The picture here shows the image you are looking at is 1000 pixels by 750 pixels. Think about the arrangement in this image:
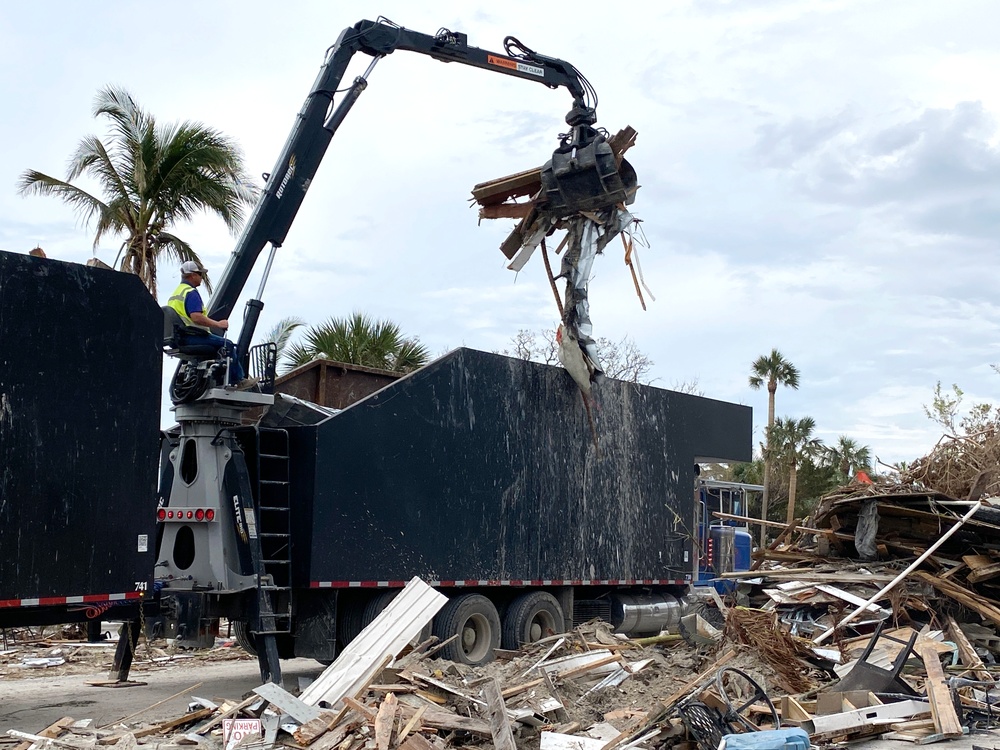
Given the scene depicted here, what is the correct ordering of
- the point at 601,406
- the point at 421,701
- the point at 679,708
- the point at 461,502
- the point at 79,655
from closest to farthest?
the point at 679,708, the point at 421,701, the point at 461,502, the point at 601,406, the point at 79,655

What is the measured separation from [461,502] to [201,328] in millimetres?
3349

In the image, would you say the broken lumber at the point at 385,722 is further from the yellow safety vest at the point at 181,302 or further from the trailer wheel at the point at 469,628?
the yellow safety vest at the point at 181,302

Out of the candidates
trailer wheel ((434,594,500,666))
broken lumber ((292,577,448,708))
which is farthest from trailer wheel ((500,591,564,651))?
broken lumber ((292,577,448,708))

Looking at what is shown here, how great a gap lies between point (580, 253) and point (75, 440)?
6806 mm

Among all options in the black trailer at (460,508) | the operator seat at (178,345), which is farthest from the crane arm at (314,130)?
the black trailer at (460,508)

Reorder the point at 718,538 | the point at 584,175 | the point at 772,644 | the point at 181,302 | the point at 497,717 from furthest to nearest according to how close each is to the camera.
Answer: the point at 718,538, the point at 584,175, the point at 181,302, the point at 772,644, the point at 497,717

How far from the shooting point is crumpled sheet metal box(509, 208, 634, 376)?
1346 cm

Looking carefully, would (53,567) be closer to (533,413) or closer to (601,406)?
(533,413)

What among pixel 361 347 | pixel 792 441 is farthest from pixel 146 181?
pixel 792 441

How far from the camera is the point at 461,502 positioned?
12.0 meters

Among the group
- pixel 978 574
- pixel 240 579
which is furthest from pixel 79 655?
pixel 978 574

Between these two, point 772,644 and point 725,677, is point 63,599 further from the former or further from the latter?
point 772,644

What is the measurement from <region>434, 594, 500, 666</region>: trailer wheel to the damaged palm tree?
3.03m

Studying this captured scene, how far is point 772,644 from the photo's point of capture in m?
10.1
